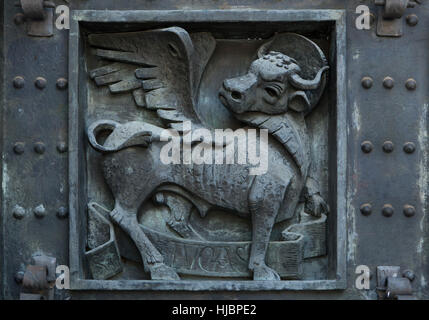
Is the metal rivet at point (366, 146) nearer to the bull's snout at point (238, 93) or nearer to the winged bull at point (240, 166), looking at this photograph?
the winged bull at point (240, 166)

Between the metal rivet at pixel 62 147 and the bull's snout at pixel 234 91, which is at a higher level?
the bull's snout at pixel 234 91

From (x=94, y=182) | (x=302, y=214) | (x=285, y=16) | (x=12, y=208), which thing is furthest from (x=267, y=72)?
(x=12, y=208)

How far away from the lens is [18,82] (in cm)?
477

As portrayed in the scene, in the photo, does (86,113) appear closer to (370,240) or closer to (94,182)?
(94,182)

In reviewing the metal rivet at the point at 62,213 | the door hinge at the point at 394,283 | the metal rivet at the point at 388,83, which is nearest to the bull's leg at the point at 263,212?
the door hinge at the point at 394,283

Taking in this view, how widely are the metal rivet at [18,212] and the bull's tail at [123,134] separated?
466mm

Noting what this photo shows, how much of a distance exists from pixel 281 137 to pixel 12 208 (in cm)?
136

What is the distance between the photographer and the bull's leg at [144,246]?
15.4 feet

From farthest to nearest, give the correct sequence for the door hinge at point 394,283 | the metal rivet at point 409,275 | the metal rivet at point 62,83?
the metal rivet at point 62,83 → the metal rivet at point 409,275 → the door hinge at point 394,283

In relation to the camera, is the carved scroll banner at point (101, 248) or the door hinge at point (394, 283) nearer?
the door hinge at point (394, 283)

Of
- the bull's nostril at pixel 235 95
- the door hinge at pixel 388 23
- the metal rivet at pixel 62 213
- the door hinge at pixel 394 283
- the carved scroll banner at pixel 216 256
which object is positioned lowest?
the door hinge at pixel 394 283

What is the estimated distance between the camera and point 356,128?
474 centimetres

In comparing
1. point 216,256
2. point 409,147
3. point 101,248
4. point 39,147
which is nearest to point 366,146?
point 409,147

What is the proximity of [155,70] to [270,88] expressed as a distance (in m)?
0.59
